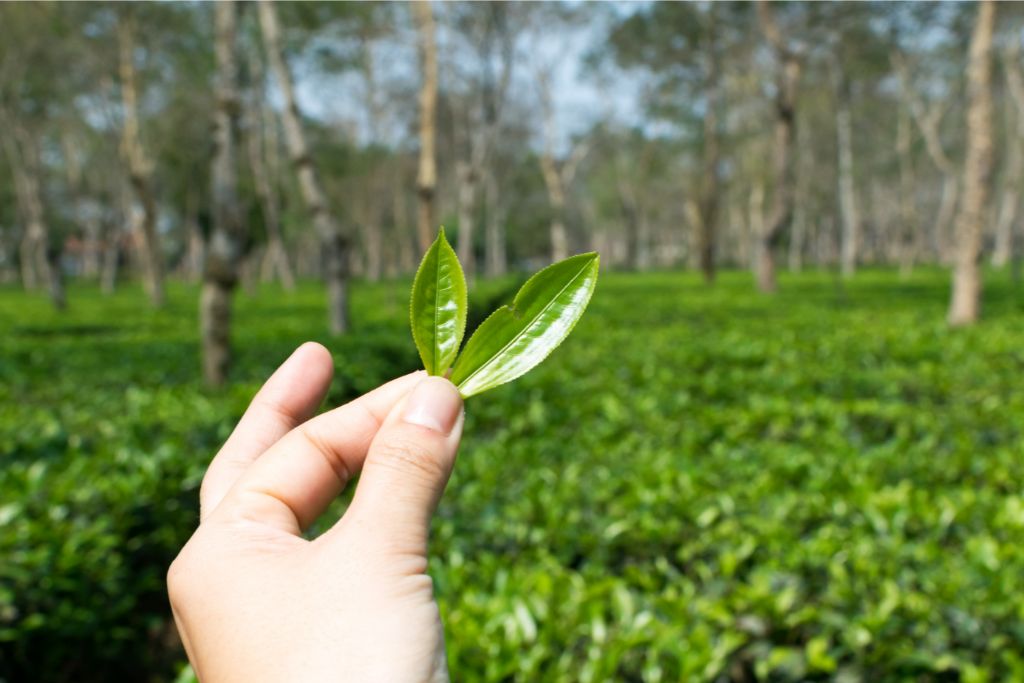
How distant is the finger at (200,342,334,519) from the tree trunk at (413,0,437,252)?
13.3 meters

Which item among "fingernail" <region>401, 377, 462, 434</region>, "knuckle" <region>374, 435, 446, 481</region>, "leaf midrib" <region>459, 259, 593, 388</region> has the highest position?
"leaf midrib" <region>459, 259, 593, 388</region>

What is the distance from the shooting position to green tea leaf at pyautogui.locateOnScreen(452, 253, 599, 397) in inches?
32.1

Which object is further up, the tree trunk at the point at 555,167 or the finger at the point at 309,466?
the tree trunk at the point at 555,167

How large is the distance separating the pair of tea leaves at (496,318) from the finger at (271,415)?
22 cm

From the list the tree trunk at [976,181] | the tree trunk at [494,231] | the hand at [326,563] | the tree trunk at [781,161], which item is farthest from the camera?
the tree trunk at [494,231]

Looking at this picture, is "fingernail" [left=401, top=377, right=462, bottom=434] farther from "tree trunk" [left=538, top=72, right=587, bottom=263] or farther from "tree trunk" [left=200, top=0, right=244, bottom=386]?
"tree trunk" [left=538, top=72, right=587, bottom=263]

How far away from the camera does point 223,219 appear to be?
6953mm

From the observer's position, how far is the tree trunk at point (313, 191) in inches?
437

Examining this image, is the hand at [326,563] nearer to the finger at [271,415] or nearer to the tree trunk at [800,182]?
the finger at [271,415]

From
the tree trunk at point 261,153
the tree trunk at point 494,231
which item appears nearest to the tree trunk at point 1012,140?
the tree trunk at point 494,231

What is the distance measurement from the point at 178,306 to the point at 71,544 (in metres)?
18.9

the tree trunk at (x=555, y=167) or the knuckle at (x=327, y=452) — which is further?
the tree trunk at (x=555, y=167)

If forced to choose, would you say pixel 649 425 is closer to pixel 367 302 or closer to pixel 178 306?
pixel 367 302

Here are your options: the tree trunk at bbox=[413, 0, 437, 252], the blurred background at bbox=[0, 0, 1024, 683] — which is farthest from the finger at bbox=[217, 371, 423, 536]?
the tree trunk at bbox=[413, 0, 437, 252]
